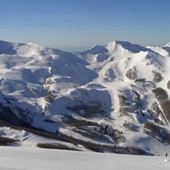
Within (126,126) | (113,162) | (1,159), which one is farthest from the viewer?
(126,126)

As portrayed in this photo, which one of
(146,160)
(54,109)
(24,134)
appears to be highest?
(146,160)

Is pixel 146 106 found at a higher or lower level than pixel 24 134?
lower

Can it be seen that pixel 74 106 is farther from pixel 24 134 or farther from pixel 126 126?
pixel 24 134

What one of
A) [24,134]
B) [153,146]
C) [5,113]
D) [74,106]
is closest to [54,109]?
[74,106]

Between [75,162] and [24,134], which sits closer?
[75,162]

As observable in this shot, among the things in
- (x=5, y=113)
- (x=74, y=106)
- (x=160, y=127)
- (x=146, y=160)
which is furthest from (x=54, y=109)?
(x=146, y=160)

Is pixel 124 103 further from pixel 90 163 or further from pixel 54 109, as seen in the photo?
pixel 90 163

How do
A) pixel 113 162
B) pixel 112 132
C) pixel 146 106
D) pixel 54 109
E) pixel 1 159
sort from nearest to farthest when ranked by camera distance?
pixel 1 159 → pixel 113 162 → pixel 112 132 → pixel 54 109 → pixel 146 106
